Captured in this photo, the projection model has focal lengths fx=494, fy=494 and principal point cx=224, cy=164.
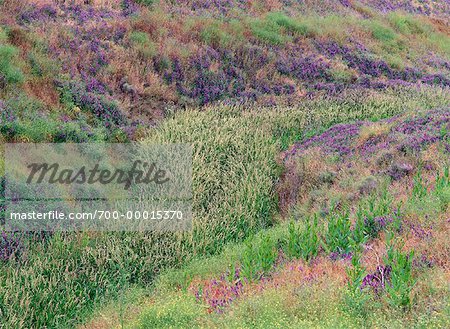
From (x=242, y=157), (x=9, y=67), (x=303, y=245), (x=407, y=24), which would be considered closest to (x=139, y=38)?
(x=9, y=67)

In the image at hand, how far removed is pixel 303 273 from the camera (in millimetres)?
6391

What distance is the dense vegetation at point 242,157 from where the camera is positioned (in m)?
5.88

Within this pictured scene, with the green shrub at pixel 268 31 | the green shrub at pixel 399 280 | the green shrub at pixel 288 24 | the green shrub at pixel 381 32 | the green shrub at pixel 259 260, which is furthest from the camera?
the green shrub at pixel 381 32

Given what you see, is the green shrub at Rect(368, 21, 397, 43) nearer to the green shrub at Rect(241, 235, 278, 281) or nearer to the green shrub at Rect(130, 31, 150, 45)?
the green shrub at Rect(130, 31, 150, 45)

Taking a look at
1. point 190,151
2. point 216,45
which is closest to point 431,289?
point 190,151

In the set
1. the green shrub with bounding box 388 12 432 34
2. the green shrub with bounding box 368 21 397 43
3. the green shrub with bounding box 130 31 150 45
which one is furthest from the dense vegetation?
the green shrub with bounding box 388 12 432 34

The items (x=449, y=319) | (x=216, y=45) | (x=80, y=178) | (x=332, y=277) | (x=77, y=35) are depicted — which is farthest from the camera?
A: (x=216, y=45)

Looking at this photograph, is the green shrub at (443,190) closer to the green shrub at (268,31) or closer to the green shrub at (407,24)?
the green shrub at (268,31)

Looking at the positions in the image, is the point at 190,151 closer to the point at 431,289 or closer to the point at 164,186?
the point at 164,186

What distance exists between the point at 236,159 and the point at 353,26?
16716 millimetres

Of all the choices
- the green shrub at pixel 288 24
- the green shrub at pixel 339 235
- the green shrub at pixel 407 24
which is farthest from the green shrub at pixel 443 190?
the green shrub at pixel 407 24

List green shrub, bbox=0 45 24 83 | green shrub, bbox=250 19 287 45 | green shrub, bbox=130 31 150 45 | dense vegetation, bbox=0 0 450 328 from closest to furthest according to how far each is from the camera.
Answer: dense vegetation, bbox=0 0 450 328 < green shrub, bbox=0 45 24 83 < green shrub, bbox=130 31 150 45 < green shrub, bbox=250 19 287 45

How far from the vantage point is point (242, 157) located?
11.7m

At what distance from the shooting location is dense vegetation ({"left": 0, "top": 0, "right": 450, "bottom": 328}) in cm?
588
